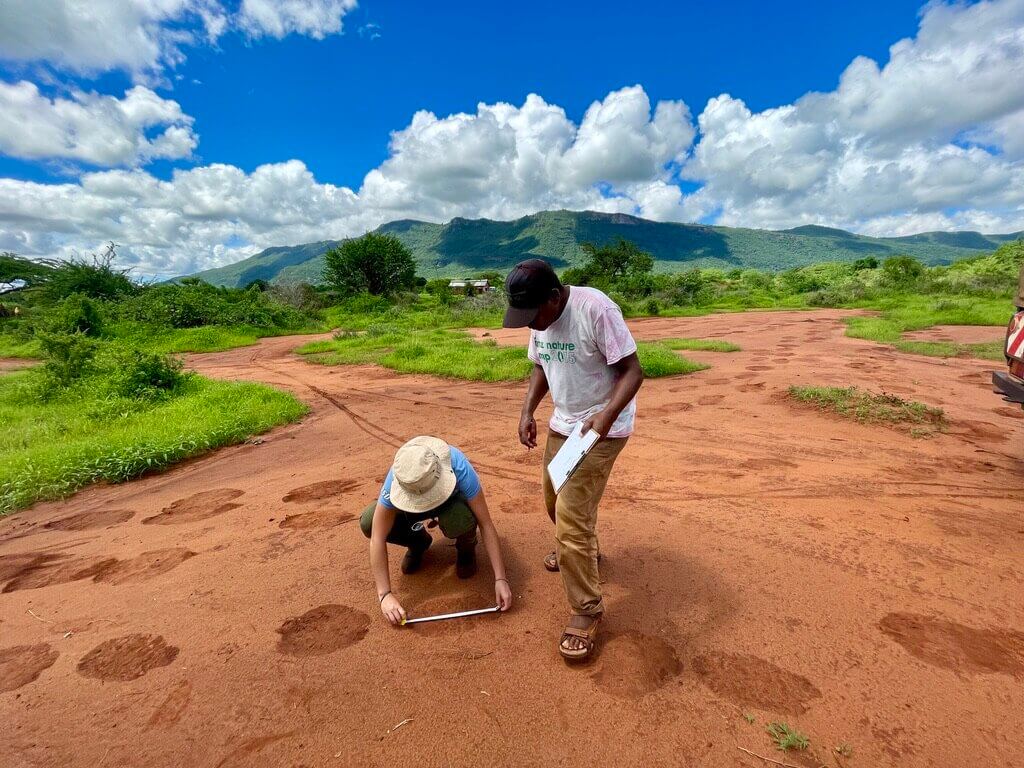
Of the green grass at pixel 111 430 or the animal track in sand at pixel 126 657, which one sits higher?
the green grass at pixel 111 430

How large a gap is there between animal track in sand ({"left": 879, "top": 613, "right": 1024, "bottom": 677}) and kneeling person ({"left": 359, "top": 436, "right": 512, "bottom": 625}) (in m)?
1.75

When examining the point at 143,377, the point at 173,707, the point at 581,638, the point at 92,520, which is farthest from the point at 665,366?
the point at 143,377

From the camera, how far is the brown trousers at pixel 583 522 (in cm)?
205

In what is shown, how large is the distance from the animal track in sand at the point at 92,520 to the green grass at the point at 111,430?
1.97 feet

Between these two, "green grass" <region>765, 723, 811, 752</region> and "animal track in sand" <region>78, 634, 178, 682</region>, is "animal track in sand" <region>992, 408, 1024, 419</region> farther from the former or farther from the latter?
"animal track in sand" <region>78, 634, 178, 682</region>

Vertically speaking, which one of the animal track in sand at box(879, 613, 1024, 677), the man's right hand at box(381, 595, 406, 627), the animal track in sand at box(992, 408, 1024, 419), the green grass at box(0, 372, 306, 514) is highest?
the green grass at box(0, 372, 306, 514)

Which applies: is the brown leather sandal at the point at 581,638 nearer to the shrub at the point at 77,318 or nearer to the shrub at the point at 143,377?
the shrub at the point at 143,377

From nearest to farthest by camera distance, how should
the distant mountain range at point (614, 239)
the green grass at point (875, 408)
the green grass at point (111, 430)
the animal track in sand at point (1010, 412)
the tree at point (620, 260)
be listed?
the green grass at point (111, 430), the green grass at point (875, 408), the animal track in sand at point (1010, 412), the tree at point (620, 260), the distant mountain range at point (614, 239)

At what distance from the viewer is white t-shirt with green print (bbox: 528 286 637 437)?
79.0 inches

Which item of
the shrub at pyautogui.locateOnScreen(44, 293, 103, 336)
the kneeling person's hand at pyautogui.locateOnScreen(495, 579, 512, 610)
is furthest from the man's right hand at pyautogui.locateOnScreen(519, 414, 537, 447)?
the shrub at pyautogui.locateOnScreen(44, 293, 103, 336)

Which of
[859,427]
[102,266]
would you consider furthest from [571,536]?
[102,266]

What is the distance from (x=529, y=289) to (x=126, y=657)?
7.96 ft

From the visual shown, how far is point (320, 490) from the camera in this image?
407cm

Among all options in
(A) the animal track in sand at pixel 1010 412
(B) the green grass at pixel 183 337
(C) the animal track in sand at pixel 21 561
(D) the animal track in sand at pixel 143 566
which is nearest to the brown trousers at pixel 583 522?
(D) the animal track in sand at pixel 143 566
